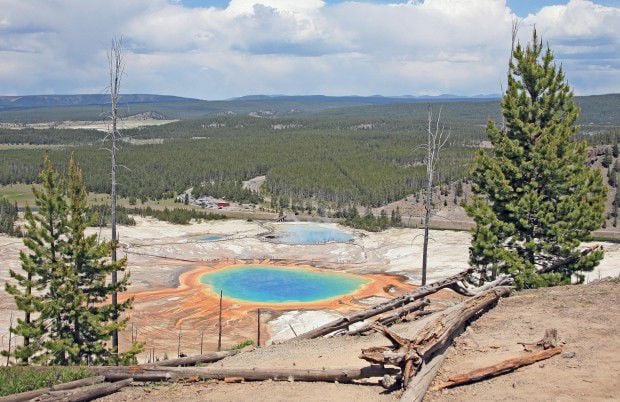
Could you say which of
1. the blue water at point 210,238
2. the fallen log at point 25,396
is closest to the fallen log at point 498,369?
the fallen log at point 25,396

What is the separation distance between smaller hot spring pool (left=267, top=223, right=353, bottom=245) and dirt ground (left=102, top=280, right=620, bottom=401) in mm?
45289

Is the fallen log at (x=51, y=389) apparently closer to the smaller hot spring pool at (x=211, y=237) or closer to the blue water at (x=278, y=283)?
the blue water at (x=278, y=283)

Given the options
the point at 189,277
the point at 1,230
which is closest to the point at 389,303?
the point at 189,277

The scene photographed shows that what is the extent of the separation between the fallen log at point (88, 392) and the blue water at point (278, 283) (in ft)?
92.0

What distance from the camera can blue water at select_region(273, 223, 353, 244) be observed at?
210ft

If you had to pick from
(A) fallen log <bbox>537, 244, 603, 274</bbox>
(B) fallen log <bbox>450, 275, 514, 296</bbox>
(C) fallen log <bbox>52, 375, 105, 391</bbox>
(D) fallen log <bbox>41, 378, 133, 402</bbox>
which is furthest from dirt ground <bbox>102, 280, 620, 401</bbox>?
(A) fallen log <bbox>537, 244, 603, 274</bbox>

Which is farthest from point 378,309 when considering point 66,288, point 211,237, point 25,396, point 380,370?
point 211,237

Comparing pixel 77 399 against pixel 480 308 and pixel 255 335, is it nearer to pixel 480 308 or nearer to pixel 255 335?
pixel 480 308

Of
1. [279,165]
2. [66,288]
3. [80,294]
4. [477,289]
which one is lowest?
[279,165]

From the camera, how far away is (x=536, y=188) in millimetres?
23297

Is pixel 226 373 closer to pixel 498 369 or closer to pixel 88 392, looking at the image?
pixel 88 392

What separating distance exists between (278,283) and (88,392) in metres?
34.5

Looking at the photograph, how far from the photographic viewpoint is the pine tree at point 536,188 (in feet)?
74.0

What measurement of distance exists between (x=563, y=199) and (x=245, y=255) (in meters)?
38.1
